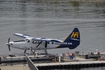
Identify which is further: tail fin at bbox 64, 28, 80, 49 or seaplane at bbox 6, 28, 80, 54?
tail fin at bbox 64, 28, 80, 49

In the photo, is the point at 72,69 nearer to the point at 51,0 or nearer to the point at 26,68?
the point at 26,68

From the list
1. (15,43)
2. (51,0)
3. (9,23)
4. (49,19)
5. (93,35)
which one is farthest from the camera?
(51,0)

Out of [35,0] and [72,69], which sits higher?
[35,0]

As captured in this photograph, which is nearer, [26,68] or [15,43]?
[26,68]

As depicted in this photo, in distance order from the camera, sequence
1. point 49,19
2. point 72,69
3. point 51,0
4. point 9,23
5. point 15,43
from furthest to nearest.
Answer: point 51,0
point 49,19
point 9,23
point 15,43
point 72,69

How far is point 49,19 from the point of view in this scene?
95.7 meters

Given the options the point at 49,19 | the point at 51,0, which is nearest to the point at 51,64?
the point at 49,19

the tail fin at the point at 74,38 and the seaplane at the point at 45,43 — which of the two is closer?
the seaplane at the point at 45,43

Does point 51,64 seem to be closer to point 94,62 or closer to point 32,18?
point 94,62

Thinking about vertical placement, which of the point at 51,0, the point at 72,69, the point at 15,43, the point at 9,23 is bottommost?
the point at 72,69

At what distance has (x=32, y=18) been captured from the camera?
Result: 97812mm

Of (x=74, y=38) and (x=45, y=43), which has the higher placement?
(x=74, y=38)

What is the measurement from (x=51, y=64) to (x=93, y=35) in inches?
1271

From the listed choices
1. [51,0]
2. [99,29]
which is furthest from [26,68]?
[51,0]
